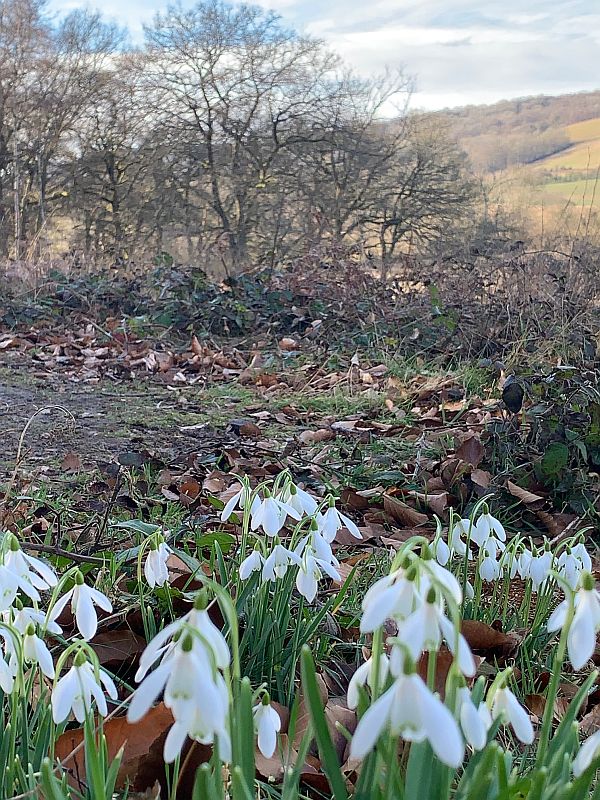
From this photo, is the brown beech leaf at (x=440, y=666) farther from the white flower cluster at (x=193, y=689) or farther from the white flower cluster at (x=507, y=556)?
the white flower cluster at (x=193, y=689)

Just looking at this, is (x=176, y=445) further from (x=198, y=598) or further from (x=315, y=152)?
(x=315, y=152)

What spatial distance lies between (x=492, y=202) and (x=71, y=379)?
830 centimetres

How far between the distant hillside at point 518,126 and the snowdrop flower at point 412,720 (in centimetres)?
1182

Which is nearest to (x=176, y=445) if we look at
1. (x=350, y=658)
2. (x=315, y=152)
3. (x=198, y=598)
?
(x=350, y=658)

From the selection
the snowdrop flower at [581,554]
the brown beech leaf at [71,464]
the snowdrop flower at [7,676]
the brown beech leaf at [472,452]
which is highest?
the snowdrop flower at [7,676]

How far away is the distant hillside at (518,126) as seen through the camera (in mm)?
12062

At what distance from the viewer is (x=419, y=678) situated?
2.17 ft

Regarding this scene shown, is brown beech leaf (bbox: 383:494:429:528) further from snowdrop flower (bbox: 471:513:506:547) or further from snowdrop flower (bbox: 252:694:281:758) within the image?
snowdrop flower (bbox: 252:694:281:758)

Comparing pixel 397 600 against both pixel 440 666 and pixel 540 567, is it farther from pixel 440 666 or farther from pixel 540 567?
pixel 540 567

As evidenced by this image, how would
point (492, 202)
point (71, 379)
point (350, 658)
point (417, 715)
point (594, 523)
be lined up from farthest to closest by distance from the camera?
point (492, 202)
point (71, 379)
point (594, 523)
point (350, 658)
point (417, 715)

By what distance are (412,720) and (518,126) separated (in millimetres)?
14174

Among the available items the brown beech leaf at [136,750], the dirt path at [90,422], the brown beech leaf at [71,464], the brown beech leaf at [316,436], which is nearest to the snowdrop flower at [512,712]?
the brown beech leaf at [136,750]

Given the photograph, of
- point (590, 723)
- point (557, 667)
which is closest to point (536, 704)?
point (590, 723)

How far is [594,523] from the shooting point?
2.89 metres
